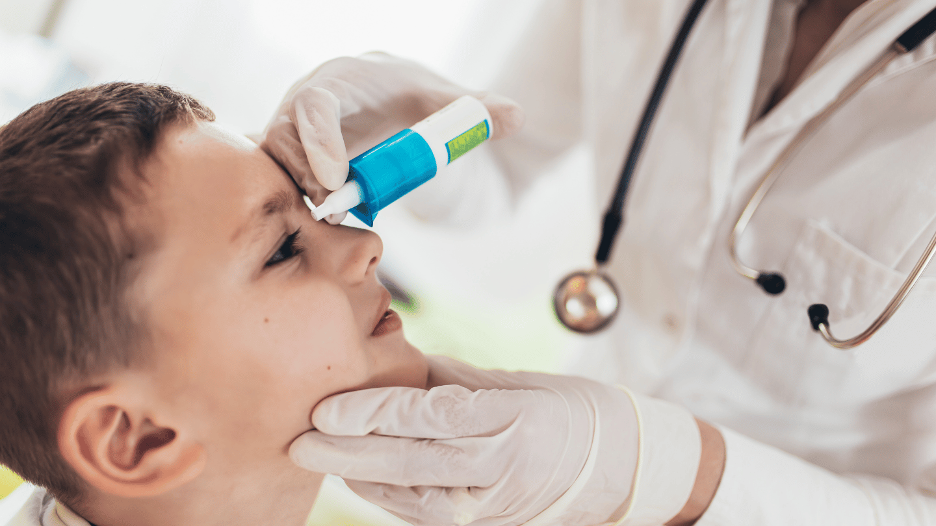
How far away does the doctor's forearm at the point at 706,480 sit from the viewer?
0.87 metres

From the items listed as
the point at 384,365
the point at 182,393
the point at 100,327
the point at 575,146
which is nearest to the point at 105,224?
the point at 100,327

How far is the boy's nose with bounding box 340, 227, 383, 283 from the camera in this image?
780 millimetres

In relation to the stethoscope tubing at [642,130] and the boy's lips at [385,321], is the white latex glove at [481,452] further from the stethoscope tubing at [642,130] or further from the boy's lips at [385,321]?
the stethoscope tubing at [642,130]

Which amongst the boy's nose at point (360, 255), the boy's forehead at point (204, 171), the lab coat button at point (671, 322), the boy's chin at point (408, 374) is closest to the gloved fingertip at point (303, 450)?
the boy's chin at point (408, 374)

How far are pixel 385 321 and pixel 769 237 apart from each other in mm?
686

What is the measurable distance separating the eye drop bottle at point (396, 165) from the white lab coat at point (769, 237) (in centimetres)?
40

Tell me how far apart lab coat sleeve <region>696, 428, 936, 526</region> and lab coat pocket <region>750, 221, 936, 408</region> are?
160 mm

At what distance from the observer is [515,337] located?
1.79 m

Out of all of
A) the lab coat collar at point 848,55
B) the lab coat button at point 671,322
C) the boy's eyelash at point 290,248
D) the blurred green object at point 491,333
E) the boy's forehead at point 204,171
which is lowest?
the blurred green object at point 491,333

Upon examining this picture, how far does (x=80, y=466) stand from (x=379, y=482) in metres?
0.38

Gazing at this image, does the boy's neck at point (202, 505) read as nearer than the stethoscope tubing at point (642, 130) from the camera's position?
Yes

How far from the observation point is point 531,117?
50.4 inches

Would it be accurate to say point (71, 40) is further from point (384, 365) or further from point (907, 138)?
point (907, 138)

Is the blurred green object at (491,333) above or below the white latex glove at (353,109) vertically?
below
